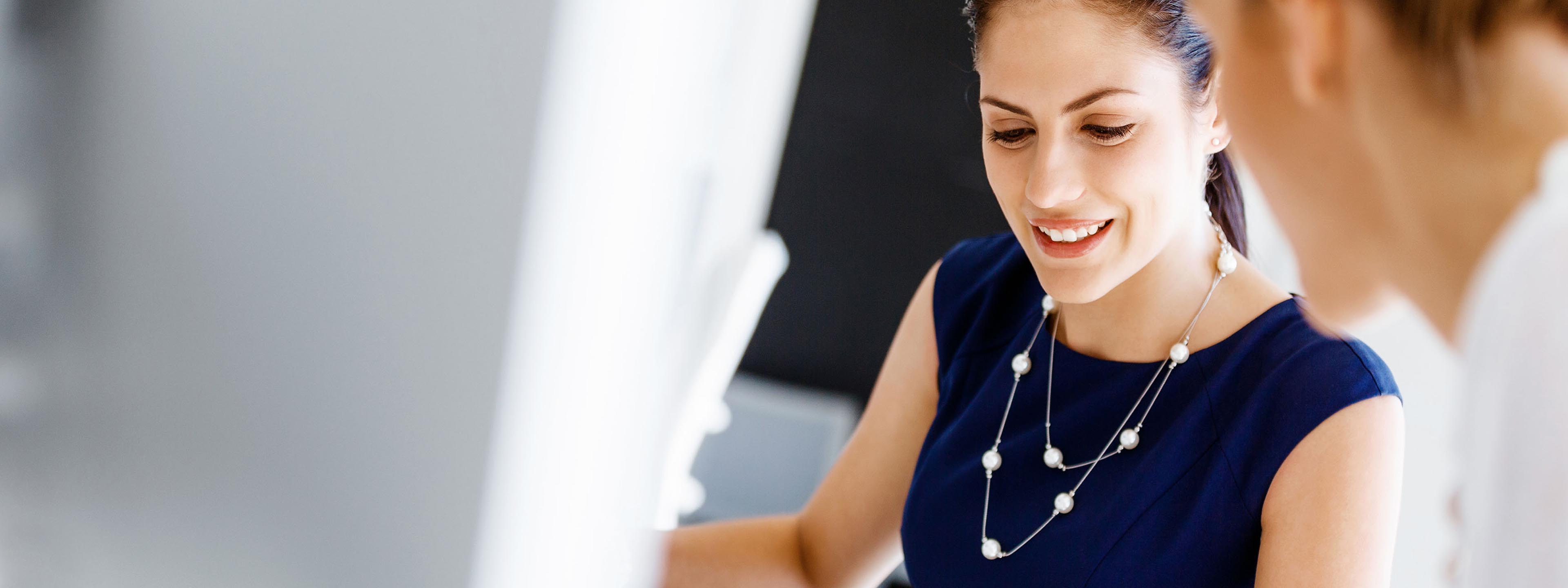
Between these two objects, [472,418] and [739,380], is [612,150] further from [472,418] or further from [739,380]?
[739,380]

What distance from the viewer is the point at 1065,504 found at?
0.93 metres

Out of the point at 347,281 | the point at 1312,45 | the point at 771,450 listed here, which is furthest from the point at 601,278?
the point at 771,450

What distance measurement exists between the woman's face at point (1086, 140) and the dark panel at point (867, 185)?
1679 mm

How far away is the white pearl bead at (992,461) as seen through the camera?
1.00 metres

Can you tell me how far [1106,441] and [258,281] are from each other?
0.79m

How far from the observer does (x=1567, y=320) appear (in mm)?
344

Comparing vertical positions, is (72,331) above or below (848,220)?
above

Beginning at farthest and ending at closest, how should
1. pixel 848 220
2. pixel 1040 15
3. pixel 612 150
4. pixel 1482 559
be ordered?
pixel 848 220 < pixel 1040 15 < pixel 1482 559 < pixel 612 150

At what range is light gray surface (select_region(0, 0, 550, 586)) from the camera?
0.28 meters

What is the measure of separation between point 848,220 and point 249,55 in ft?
8.40

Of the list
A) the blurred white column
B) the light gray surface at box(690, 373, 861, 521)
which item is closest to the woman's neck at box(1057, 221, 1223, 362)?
the blurred white column

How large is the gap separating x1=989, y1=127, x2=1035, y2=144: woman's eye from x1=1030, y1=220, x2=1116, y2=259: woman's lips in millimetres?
68

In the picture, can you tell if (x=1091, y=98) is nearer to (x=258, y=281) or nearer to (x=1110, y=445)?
(x=1110, y=445)

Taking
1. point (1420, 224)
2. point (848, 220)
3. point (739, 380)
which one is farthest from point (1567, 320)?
point (739, 380)
